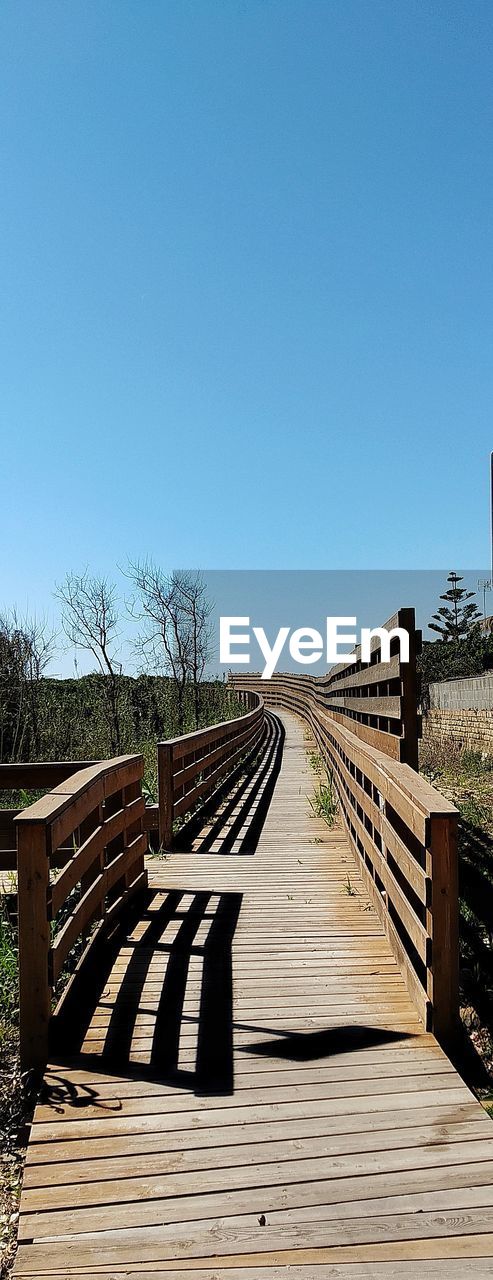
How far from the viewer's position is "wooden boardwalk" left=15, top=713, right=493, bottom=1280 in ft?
7.66

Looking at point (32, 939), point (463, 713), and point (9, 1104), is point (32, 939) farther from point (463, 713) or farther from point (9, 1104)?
point (463, 713)

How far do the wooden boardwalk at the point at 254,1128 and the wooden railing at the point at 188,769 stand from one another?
2.54 m

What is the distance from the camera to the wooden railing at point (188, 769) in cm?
769

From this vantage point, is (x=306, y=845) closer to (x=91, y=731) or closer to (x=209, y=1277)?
(x=209, y=1277)

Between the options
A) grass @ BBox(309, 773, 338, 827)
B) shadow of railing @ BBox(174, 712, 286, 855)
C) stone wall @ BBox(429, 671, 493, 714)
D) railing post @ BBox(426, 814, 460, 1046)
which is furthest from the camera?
stone wall @ BBox(429, 671, 493, 714)

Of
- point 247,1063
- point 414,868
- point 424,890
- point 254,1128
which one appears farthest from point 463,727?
point 254,1128

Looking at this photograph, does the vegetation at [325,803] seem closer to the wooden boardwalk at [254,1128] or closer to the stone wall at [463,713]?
the stone wall at [463,713]

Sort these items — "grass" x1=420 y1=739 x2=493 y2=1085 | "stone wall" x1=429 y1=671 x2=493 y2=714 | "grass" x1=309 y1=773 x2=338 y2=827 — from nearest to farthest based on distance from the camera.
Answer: "grass" x1=420 y1=739 x2=493 y2=1085
"grass" x1=309 y1=773 x2=338 y2=827
"stone wall" x1=429 y1=671 x2=493 y2=714

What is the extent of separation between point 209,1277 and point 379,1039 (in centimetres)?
153

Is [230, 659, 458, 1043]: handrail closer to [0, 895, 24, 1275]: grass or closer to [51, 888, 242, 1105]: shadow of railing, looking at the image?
[51, 888, 242, 1105]: shadow of railing

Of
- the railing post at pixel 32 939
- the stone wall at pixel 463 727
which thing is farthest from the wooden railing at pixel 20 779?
the stone wall at pixel 463 727

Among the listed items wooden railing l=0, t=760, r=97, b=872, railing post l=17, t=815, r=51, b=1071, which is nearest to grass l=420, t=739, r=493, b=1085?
railing post l=17, t=815, r=51, b=1071

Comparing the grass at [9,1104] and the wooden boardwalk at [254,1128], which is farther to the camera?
the grass at [9,1104]

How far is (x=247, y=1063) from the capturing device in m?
3.48
